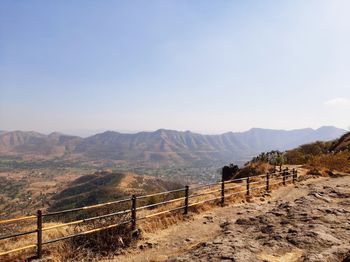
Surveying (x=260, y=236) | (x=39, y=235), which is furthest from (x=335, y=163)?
(x=39, y=235)

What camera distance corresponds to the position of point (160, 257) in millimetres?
11367

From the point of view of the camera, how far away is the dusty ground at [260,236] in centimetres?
1014

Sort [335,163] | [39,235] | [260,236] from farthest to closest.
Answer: [335,163] < [260,236] < [39,235]

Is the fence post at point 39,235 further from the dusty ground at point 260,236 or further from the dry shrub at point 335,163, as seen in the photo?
the dry shrub at point 335,163

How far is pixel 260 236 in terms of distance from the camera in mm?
11969

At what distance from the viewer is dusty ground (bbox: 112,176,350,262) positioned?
1014 cm

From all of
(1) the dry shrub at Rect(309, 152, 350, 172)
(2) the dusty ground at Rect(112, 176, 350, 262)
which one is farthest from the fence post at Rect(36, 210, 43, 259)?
(1) the dry shrub at Rect(309, 152, 350, 172)

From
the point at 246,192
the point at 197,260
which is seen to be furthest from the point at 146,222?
the point at 246,192

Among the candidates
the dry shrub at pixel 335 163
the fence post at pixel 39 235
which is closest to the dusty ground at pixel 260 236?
the fence post at pixel 39 235

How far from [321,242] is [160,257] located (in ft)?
16.6

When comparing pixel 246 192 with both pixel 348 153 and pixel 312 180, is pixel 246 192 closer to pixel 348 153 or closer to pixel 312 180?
pixel 312 180

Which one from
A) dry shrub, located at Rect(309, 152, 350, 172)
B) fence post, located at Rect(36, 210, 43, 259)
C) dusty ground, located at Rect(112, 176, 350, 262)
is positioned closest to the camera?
dusty ground, located at Rect(112, 176, 350, 262)

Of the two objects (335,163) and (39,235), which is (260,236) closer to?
(39,235)

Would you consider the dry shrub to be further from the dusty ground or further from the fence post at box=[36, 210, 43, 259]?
the fence post at box=[36, 210, 43, 259]
